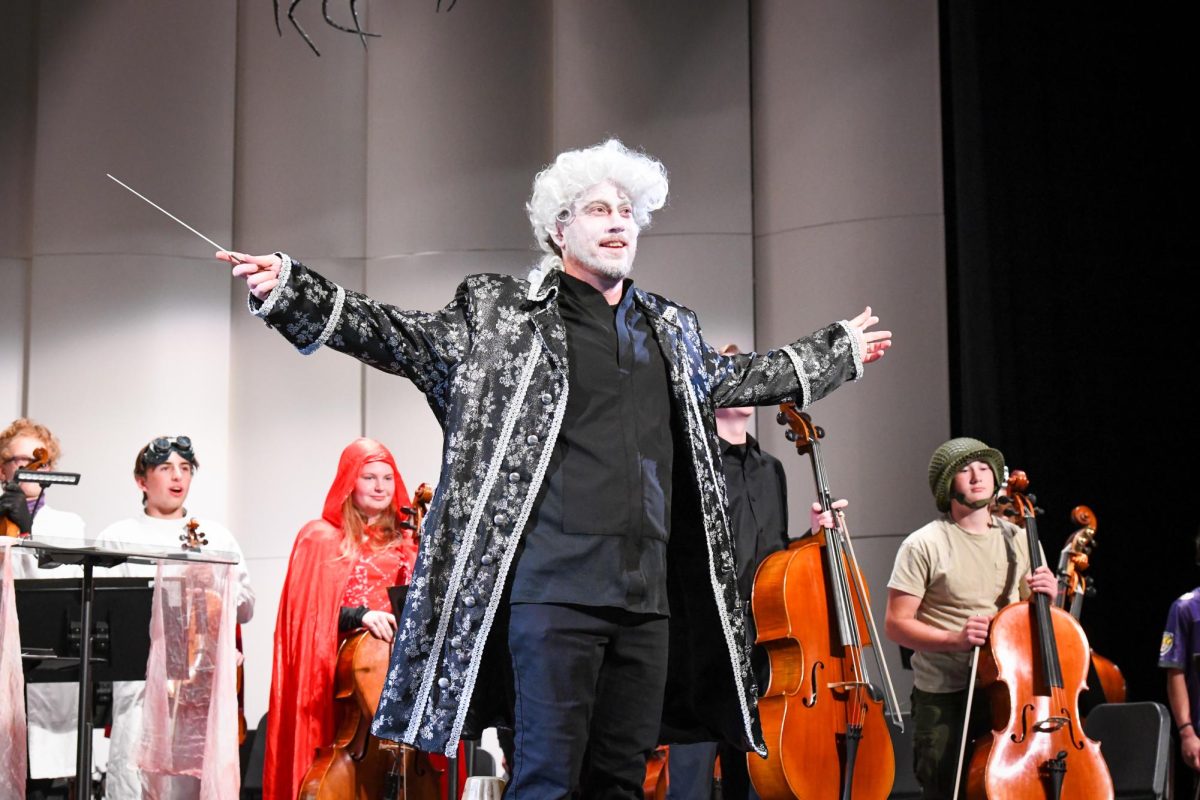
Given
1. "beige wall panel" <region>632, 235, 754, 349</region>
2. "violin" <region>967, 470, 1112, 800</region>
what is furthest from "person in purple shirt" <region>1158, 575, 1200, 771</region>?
"beige wall panel" <region>632, 235, 754, 349</region>

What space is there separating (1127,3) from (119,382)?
4.39m

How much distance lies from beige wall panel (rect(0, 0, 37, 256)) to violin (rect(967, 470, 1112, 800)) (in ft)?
15.8

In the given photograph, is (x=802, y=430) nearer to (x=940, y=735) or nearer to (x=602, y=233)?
(x=940, y=735)

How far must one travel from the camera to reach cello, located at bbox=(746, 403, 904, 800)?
3.92 metres

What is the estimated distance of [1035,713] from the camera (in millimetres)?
3965

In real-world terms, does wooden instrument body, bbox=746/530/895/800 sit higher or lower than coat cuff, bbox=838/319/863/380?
lower

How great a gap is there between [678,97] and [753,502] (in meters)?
2.39

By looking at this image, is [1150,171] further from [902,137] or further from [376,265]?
[376,265]

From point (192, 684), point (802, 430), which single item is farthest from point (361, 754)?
point (802, 430)

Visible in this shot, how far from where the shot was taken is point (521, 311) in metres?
2.54

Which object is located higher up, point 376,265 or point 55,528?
point 376,265

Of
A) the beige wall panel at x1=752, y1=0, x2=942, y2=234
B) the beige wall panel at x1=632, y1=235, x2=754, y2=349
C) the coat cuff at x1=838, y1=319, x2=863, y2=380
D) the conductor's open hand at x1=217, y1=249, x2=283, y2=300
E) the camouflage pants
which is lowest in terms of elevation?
the camouflage pants

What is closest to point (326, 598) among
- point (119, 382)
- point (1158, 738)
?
point (119, 382)

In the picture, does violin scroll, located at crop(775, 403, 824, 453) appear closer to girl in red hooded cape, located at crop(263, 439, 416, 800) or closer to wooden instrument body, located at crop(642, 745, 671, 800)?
wooden instrument body, located at crop(642, 745, 671, 800)
